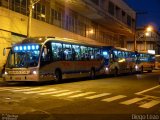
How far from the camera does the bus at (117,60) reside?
3836 cm

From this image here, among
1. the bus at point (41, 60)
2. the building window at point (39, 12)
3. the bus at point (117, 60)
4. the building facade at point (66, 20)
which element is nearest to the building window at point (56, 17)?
the building facade at point (66, 20)

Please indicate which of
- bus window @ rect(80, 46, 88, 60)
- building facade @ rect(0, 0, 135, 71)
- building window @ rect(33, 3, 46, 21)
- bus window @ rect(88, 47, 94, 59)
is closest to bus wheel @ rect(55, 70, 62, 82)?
bus window @ rect(80, 46, 88, 60)

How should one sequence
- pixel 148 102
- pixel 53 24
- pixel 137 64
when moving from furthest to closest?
pixel 137 64
pixel 53 24
pixel 148 102

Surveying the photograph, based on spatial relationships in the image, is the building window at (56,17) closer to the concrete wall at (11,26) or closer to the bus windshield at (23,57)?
the concrete wall at (11,26)

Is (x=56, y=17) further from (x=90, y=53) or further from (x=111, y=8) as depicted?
(x=111, y=8)

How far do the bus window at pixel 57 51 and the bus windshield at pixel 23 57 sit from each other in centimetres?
180

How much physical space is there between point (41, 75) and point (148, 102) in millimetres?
10025

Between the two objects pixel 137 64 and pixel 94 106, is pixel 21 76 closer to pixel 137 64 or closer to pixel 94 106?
pixel 94 106

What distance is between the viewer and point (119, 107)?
47.5 ft

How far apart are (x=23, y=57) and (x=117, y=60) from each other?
1775cm

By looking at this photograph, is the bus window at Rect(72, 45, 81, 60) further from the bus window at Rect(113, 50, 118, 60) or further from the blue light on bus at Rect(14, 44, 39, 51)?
the bus window at Rect(113, 50, 118, 60)

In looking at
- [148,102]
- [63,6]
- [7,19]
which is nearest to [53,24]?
[63,6]

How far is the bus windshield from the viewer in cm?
2481

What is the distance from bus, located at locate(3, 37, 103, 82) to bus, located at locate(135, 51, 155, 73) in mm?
22883
